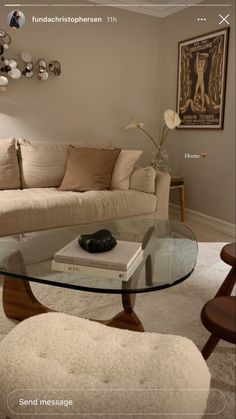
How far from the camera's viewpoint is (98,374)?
769 millimetres

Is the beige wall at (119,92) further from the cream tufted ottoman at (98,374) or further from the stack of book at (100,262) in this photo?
the cream tufted ottoman at (98,374)

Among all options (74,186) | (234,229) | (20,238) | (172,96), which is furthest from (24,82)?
(234,229)

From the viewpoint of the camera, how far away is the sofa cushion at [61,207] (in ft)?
6.96

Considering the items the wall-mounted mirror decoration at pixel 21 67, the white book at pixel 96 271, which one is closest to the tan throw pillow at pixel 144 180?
the wall-mounted mirror decoration at pixel 21 67

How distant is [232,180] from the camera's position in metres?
2.93

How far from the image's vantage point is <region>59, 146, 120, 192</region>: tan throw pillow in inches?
103

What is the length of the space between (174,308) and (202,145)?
198 cm

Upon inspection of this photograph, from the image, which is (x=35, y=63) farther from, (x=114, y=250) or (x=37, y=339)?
(x=37, y=339)

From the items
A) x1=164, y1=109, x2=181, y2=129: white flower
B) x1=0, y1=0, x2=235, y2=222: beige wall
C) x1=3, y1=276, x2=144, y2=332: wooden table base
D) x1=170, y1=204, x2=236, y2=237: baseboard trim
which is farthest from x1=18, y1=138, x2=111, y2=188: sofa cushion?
x1=170, y1=204, x2=236, y2=237: baseboard trim

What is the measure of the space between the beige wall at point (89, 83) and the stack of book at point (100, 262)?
82.8 inches

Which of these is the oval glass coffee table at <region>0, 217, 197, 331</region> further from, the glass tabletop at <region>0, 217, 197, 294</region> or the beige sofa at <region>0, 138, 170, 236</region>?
the beige sofa at <region>0, 138, 170, 236</region>

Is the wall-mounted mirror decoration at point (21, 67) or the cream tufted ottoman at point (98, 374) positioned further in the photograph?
the wall-mounted mirror decoration at point (21, 67)

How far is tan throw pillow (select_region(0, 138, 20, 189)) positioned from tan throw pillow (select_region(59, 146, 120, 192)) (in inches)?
14.4

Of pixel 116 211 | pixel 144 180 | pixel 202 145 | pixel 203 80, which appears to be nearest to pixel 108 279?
pixel 116 211
